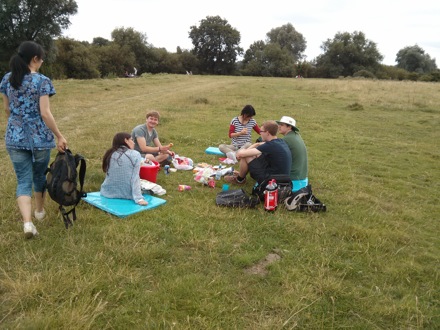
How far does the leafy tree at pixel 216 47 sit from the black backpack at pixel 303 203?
6723cm

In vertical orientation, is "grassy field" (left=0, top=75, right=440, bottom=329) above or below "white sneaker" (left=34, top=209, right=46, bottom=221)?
below

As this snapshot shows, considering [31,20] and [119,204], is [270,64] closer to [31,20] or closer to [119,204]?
[31,20]

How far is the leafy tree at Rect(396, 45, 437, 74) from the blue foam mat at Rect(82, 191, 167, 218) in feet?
274

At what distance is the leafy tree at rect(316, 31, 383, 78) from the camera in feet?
220

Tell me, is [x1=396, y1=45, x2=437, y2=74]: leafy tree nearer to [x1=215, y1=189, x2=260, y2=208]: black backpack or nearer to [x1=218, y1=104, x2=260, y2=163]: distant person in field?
[x1=218, y1=104, x2=260, y2=163]: distant person in field

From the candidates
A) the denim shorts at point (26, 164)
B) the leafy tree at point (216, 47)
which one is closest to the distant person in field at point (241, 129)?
the denim shorts at point (26, 164)

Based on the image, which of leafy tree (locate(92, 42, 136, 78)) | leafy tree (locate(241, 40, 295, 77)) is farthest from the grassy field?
leafy tree (locate(241, 40, 295, 77))

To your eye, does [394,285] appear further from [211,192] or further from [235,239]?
[211,192]

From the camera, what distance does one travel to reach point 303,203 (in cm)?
558

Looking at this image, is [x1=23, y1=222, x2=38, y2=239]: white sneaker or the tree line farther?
the tree line

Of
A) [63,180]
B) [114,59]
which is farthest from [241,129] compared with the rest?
[114,59]

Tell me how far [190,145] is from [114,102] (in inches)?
398

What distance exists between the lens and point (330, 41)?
2931 inches

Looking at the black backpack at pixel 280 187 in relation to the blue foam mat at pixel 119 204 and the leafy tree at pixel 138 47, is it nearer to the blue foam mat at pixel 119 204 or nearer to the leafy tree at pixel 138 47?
the blue foam mat at pixel 119 204
